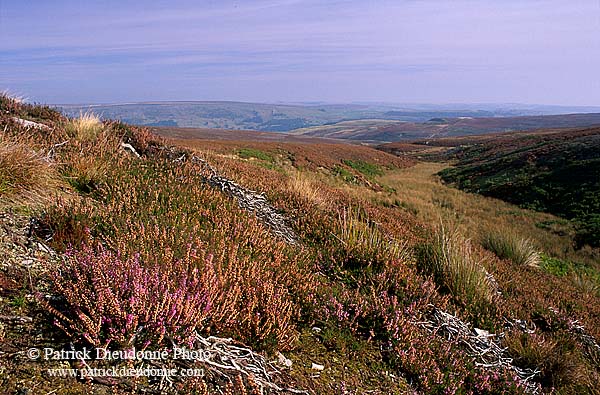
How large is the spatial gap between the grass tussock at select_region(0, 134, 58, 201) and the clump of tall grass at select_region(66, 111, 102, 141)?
292cm

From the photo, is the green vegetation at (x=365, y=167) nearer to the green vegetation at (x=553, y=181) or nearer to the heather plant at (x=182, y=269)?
the green vegetation at (x=553, y=181)

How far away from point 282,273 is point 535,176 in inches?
1004

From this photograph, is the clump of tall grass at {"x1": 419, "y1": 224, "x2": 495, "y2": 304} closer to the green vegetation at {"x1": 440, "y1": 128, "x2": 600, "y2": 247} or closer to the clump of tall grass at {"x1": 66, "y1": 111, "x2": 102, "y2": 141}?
the clump of tall grass at {"x1": 66, "y1": 111, "x2": 102, "y2": 141}

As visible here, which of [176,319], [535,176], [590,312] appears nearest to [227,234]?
[176,319]

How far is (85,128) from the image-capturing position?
830 centimetres

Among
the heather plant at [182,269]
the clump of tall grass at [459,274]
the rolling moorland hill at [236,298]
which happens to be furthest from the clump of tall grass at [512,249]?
the heather plant at [182,269]

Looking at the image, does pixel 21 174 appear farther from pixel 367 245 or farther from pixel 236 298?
pixel 367 245

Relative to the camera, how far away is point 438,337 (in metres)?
3.98

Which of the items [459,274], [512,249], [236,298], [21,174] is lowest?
[512,249]

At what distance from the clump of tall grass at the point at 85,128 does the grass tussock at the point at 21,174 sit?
9.59ft

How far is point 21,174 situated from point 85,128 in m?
4.36

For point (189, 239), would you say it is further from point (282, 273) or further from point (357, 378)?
point (357, 378)

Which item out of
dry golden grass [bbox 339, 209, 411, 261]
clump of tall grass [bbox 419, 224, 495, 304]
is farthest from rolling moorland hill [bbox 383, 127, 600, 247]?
dry golden grass [bbox 339, 209, 411, 261]

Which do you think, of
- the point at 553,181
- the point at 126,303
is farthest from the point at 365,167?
the point at 126,303
